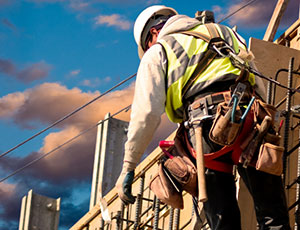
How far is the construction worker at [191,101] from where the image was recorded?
222 inches

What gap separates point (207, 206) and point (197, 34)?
127cm

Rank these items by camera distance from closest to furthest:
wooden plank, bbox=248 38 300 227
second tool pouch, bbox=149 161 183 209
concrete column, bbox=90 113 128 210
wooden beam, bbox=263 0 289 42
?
second tool pouch, bbox=149 161 183 209 → wooden plank, bbox=248 38 300 227 → wooden beam, bbox=263 0 289 42 → concrete column, bbox=90 113 128 210

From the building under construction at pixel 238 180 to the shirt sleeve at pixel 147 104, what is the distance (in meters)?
0.96

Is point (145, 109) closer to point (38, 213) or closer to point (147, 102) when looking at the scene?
point (147, 102)

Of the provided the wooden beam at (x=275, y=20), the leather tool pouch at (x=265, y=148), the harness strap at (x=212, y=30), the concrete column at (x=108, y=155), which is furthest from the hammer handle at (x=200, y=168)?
the concrete column at (x=108, y=155)

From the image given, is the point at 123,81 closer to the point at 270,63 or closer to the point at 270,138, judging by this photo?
the point at 270,63

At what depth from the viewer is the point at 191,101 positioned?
5.88 m

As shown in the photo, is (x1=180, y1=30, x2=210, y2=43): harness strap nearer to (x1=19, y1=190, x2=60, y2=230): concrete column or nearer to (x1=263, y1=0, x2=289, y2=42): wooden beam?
(x1=263, y1=0, x2=289, y2=42): wooden beam

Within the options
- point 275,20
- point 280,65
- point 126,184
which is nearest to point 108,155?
point 275,20

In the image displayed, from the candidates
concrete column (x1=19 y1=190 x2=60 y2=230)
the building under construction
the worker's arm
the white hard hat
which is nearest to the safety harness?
the worker's arm

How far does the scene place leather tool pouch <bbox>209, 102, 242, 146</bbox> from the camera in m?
5.49

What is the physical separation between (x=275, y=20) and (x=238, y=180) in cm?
232

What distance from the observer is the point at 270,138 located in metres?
5.62

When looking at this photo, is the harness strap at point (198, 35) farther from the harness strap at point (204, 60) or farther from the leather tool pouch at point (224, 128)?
the leather tool pouch at point (224, 128)
